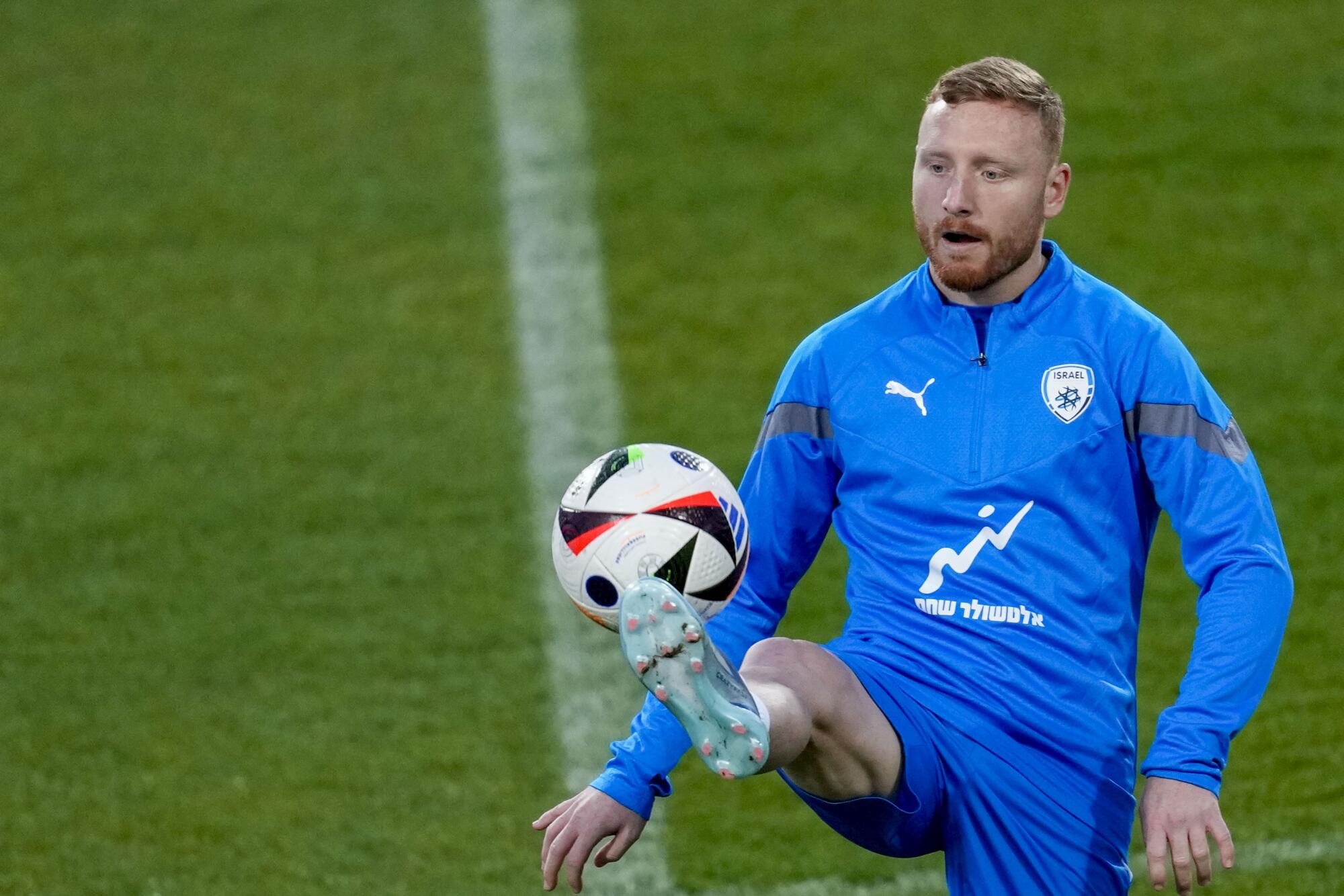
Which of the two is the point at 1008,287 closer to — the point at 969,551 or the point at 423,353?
the point at 969,551

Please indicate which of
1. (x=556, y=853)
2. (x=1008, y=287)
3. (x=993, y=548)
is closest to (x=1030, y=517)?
(x=993, y=548)

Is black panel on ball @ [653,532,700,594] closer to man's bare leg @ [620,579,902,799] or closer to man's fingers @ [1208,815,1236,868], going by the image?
man's bare leg @ [620,579,902,799]

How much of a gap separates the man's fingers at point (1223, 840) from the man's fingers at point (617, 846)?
107 cm

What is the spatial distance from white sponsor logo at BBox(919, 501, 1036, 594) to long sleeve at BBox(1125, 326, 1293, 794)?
11.5 inches

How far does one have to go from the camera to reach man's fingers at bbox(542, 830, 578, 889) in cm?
364

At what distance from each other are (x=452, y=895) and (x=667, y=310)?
3.44m

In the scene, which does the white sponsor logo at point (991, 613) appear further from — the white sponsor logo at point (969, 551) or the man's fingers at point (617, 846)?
the man's fingers at point (617, 846)

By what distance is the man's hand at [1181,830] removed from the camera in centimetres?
328

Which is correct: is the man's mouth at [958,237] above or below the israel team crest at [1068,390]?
above

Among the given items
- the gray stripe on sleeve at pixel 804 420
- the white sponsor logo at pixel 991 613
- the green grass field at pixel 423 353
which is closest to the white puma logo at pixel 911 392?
the gray stripe on sleeve at pixel 804 420

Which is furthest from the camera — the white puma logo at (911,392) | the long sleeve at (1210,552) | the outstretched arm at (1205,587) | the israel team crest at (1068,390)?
the white puma logo at (911,392)

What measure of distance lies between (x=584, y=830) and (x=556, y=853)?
7 cm

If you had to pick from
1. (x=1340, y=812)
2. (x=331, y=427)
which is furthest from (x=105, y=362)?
(x=1340, y=812)

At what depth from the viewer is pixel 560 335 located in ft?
25.6
